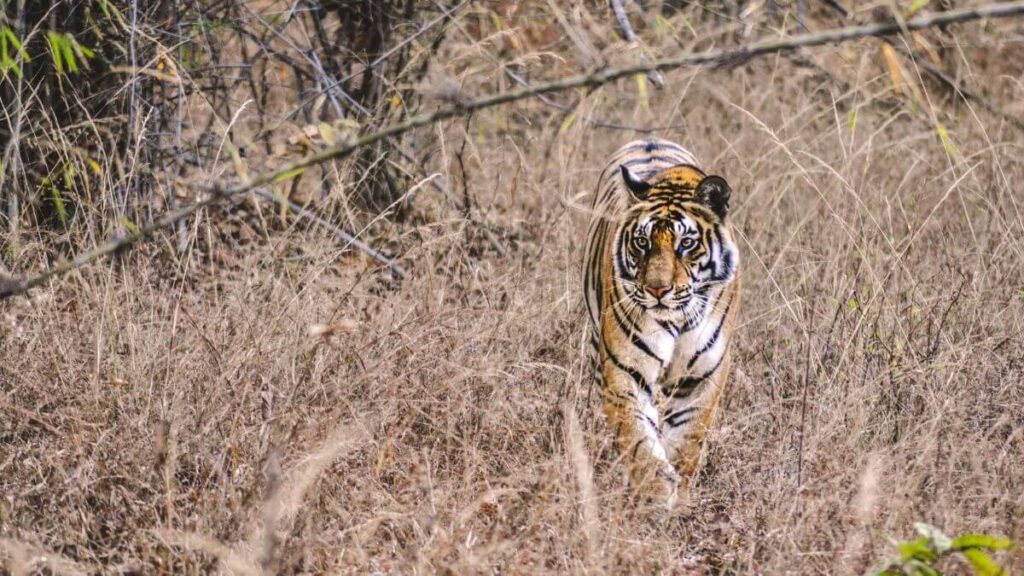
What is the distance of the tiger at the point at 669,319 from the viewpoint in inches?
144

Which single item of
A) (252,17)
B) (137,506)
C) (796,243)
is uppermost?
(252,17)

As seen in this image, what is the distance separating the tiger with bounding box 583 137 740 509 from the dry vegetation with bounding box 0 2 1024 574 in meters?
0.12

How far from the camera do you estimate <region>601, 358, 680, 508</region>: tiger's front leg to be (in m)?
3.46

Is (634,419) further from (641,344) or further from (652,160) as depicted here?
(652,160)

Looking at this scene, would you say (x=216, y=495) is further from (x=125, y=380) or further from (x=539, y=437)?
(x=539, y=437)

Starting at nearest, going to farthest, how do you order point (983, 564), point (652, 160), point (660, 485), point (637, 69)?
1. point (637, 69)
2. point (983, 564)
3. point (660, 485)
4. point (652, 160)

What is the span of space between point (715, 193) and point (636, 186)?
264 mm

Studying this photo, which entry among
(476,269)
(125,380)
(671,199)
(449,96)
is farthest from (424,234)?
(449,96)

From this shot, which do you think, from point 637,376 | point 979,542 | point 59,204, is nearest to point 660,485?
point 637,376

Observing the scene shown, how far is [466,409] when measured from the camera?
3502mm

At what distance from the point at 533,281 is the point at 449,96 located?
248cm

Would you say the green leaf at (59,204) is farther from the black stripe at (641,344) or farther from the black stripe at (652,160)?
the black stripe at (652,160)

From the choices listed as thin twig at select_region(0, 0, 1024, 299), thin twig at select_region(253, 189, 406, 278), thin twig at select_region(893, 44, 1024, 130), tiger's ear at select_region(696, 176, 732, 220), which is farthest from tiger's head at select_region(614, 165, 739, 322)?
thin twig at select_region(0, 0, 1024, 299)

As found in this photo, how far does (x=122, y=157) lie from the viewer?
15.1ft
